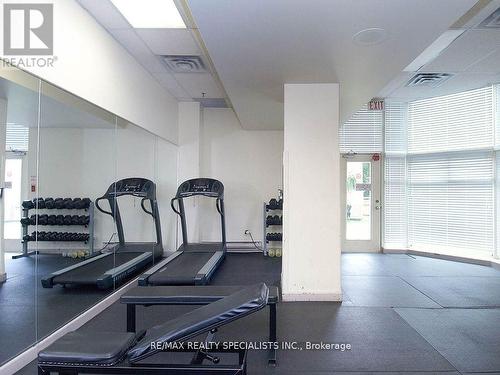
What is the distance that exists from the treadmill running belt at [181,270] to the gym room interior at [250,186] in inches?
1.4

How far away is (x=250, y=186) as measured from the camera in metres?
6.54

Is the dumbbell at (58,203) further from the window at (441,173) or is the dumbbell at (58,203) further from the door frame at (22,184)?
the window at (441,173)

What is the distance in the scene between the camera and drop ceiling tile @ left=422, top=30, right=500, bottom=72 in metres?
3.55

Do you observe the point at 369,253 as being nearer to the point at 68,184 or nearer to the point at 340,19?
the point at 340,19

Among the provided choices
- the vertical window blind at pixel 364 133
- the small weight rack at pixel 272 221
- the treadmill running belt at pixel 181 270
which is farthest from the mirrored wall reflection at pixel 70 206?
the vertical window blind at pixel 364 133

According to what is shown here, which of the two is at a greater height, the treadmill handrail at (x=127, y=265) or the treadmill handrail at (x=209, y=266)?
the treadmill handrail at (x=127, y=265)

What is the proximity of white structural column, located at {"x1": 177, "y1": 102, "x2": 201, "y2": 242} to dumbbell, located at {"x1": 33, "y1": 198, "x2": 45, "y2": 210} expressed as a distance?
11.2 feet

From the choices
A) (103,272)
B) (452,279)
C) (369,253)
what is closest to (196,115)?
(103,272)

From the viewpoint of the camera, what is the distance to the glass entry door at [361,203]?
6.45m

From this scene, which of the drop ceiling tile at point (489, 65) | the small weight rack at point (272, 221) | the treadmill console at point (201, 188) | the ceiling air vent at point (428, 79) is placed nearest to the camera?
the drop ceiling tile at point (489, 65)

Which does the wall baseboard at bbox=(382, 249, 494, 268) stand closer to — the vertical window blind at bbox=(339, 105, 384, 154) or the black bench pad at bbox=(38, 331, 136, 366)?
the vertical window blind at bbox=(339, 105, 384, 154)

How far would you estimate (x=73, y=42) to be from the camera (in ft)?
8.70

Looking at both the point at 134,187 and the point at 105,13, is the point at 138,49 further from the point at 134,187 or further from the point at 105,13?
the point at 134,187

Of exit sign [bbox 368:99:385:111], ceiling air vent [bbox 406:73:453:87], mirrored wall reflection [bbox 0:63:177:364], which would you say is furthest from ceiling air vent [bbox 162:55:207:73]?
exit sign [bbox 368:99:385:111]
